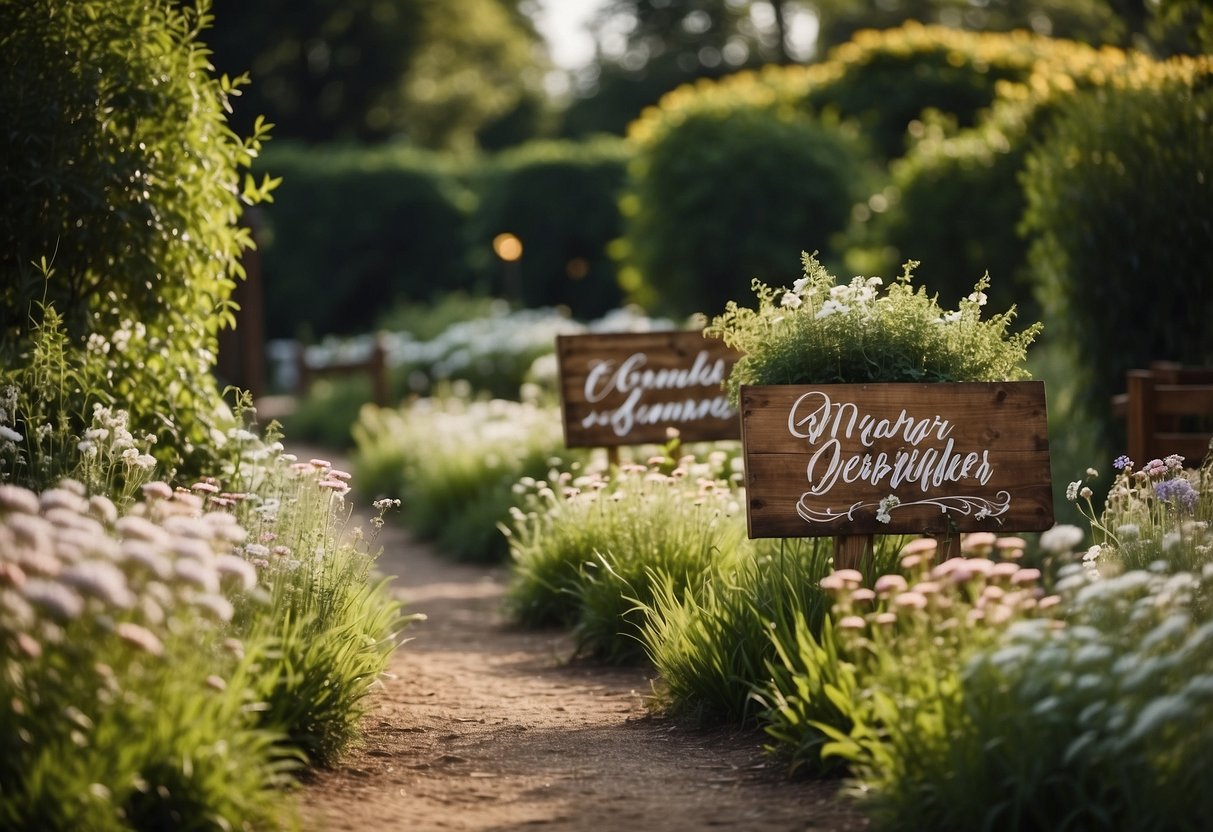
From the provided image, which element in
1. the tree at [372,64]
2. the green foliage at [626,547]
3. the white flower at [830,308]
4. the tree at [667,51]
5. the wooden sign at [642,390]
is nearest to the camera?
the white flower at [830,308]

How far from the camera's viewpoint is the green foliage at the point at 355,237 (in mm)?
25328

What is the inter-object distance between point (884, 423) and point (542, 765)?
158cm

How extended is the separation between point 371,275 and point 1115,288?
20419 mm

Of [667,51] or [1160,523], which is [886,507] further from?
[667,51]

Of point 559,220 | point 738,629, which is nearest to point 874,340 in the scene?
point 738,629

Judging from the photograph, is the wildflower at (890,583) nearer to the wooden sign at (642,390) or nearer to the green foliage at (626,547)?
the green foliage at (626,547)

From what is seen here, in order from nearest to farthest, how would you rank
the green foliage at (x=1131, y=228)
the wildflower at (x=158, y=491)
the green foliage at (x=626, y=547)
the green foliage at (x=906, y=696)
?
1. the green foliage at (x=906, y=696)
2. the wildflower at (x=158, y=491)
3. the green foliage at (x=626, y=547)
4. the green foliage at (x=1131, y=228)

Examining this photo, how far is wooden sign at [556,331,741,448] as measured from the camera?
6859 mm

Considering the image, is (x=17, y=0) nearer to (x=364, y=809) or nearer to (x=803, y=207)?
(x=364, y=809)

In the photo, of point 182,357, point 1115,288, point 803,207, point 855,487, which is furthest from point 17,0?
point 803,207

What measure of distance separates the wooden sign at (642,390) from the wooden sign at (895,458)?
2427mm

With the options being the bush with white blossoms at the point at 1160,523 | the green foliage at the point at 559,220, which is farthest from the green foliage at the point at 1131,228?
the green foliage at the point at 559,220

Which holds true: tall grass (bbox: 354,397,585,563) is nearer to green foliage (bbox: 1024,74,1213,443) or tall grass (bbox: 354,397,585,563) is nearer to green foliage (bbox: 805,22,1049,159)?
green foliage (bbox: 1024,74,1213,443)

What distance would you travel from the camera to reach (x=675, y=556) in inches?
224
